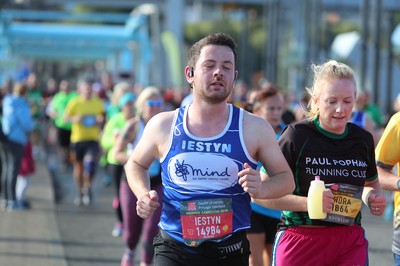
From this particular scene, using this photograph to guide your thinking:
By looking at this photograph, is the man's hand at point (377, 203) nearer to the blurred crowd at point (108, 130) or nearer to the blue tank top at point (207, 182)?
the blue tank top at point (207, 182)

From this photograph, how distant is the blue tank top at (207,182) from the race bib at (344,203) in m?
0.63

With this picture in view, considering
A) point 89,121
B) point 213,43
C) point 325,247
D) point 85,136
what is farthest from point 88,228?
point 213,43

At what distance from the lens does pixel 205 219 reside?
493 centimetres

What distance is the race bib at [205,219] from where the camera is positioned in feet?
16.2

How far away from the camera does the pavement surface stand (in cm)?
1012

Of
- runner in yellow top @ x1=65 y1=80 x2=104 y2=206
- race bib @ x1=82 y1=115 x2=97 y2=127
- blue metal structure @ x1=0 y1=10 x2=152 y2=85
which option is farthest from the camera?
blue metal structure @ x1=0 y1=10 x2=152 y2=85

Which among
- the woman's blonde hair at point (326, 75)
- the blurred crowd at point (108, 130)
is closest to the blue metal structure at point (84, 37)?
the blurred crowd at point (108, 130)

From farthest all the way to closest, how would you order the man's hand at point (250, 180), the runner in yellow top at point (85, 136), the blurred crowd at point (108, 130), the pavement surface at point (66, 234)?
the runner in yellow top at point (85, 136) < the pavement surface at point (66, 234) < the blurred crowd at point (108, 130) < the man's hand at point (250, 180)

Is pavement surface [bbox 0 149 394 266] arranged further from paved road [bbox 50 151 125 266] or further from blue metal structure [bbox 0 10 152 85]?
blue metal structure [bbox 0 10 152 85]

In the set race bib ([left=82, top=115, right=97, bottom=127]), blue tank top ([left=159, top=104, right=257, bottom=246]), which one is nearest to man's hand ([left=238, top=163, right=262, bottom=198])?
blue tank top ([left=159, top=104, right=257, bottom=246])

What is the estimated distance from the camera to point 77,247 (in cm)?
1095

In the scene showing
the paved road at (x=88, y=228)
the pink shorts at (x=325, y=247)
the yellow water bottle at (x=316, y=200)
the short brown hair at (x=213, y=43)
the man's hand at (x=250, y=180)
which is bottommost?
the paved road at (x=88, y=228)

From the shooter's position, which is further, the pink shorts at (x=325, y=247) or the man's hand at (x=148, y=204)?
the pink shorts at (x=325, y=247)

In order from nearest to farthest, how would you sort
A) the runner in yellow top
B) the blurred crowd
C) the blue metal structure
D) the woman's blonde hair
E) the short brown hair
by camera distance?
the short brown hair, the woman's blonde hair, the blurred crowd, the runner in yellow top, the blue metal structure
